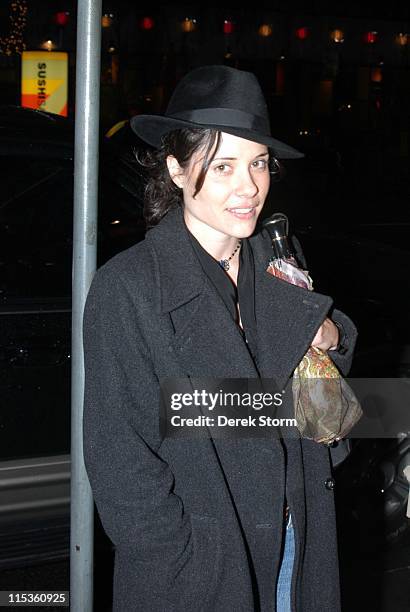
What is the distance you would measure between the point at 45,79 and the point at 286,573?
905 centimetres

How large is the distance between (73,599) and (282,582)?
46 cm

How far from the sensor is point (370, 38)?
29.3m

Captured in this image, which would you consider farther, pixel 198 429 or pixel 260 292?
pixel 260 292

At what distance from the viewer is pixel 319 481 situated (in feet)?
7.03

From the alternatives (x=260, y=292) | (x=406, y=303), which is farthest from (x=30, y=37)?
(x=260, y=292)

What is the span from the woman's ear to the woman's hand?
1.48 ft

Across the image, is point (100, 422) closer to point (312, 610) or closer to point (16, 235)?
point (312, 610)

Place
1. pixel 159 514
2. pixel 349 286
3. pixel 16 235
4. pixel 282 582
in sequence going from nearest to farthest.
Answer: pixel 159 514 → pixel 282 582 → pixel 16 235 → pixel 349 286

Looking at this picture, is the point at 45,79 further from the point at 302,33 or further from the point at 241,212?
the point at 302,33

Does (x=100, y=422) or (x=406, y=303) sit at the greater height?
(x=100, y=422)

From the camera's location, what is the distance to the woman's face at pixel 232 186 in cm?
201

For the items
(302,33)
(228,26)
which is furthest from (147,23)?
(302,33)

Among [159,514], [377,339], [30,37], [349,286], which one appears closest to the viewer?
[159,514]

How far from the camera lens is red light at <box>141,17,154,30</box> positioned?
2705 cm
